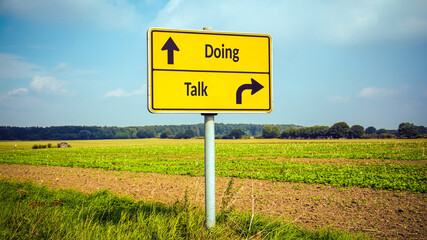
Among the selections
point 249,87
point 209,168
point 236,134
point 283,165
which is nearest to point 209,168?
point 209,168

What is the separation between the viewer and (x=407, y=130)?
3543 inches

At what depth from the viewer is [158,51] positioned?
3.37m

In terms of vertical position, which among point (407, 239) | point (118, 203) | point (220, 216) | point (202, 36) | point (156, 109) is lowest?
point (407, 239)

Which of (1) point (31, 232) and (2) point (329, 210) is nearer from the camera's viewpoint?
(1) point (31, 232)

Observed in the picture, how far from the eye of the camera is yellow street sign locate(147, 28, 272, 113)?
3.33 metres

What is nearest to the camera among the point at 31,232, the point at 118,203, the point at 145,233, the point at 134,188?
the point at 31,232

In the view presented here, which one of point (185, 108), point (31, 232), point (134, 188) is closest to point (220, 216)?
point (185, 108)

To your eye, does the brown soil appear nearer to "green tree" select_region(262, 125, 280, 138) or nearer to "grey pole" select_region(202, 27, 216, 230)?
"grey pole" select_region(202, 27, 216, 230)

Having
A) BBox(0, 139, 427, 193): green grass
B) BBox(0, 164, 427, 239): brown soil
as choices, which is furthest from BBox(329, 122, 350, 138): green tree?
BBox(0, 164, 427, 239): brown soil

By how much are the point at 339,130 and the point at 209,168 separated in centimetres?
10658

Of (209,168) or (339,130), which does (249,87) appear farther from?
(339,130)

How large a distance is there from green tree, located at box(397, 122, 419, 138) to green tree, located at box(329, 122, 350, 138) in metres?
16.1

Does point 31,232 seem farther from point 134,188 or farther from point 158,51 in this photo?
point 134,188

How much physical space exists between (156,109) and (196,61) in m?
0.76
